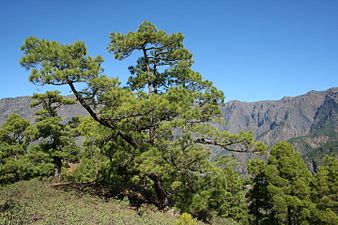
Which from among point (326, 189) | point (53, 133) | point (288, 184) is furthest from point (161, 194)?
point (53, 133)

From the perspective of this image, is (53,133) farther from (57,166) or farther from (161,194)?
(161,194)

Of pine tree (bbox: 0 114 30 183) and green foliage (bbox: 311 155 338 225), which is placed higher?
pine tree (bbox: 0 114 30 183)

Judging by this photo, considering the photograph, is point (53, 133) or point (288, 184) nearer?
point (288, 184)

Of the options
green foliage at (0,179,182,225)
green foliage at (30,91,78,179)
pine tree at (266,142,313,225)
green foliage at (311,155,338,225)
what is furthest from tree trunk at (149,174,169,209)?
green foliage at (311,155,338,225)

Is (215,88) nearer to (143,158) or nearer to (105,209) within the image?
(143,158)

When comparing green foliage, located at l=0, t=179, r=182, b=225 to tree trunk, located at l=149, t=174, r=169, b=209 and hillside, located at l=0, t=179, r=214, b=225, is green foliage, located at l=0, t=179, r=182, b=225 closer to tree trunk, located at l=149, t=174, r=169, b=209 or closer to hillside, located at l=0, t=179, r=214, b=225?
hillside, located at l=0, t=179, r=214, b=225

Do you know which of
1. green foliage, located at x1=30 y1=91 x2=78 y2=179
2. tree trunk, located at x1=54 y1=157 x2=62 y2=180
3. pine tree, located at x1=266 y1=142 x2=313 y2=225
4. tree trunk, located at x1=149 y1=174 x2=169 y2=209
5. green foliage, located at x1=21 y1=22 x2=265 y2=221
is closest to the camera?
green foliage, located at x1=21 y1=22 x2=265 y2=221

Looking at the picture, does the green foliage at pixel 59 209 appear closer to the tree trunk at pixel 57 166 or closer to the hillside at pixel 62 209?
the hillside at pixel 62 209

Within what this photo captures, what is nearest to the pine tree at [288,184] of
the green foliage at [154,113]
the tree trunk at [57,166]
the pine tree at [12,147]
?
the green foliage at [154,113]

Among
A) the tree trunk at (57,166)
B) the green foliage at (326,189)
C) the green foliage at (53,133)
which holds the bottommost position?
the green foliage at (326,189)

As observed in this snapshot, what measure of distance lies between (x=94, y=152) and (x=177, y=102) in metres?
7.40

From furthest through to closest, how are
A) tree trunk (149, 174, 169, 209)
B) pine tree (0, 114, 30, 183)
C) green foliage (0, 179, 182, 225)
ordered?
pine tree (0, 114, 30, 183) < tree trunk (149, 174, 169, 209) < green foliage (0, 179, 182, 225)

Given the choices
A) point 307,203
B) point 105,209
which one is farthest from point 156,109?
point 307,203

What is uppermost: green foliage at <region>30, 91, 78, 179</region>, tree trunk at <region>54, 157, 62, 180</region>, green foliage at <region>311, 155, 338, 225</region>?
green foliage at <region>30, 91, 78, 179</region>
